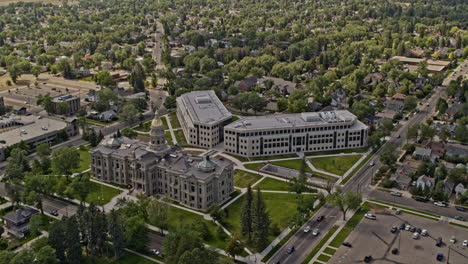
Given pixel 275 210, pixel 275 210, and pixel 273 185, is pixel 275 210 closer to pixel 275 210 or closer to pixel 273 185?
pixel 275 210

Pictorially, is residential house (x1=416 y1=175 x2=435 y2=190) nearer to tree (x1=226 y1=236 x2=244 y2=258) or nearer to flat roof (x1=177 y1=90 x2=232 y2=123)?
Result: tree (x1=226 y1=236 x2=244 y2=258)

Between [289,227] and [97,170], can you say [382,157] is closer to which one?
[289,227]

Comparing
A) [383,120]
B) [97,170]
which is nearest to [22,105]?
[97,170]

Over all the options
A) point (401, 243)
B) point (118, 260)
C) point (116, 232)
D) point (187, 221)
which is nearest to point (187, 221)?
point (187, 221)

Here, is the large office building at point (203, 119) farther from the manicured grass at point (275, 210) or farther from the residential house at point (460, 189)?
the residential house at point (460, 189)

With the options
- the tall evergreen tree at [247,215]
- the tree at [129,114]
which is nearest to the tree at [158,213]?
the tall evergreen tree at [247,215]
